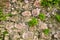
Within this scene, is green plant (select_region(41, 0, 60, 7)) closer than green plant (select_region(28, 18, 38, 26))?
No

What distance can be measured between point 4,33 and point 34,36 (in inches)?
14.1

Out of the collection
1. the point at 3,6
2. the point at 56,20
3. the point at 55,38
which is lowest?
the point at 55,38

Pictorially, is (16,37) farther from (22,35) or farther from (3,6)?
(3,6)

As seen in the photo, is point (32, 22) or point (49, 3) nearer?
point (32, 22)

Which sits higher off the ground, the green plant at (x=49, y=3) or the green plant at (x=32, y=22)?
the green plant at (x=49, y=3)

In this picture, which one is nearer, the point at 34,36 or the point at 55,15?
the point at 34,36

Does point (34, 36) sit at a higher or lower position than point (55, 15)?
lower

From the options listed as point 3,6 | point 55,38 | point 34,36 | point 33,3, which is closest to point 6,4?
point 3,6

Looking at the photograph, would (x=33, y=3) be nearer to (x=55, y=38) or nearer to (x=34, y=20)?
(x=34, y=20)

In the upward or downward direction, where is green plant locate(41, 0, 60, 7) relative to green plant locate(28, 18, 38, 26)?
upward

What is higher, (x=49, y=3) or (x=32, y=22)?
(x=49, y=3)

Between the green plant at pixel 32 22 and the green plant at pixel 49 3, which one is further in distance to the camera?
the green plant at pixel 49 3

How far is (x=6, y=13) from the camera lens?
94.8 inches

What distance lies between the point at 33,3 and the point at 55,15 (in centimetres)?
33
